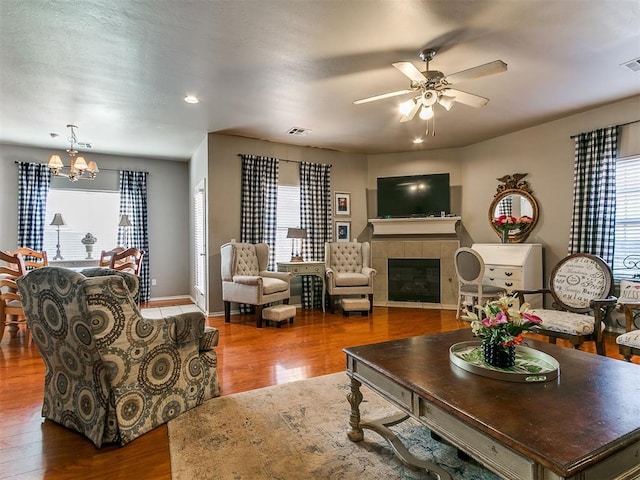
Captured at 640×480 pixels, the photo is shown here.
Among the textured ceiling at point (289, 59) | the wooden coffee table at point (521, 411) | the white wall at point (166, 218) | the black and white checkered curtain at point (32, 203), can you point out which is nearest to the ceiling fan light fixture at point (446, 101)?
the textured ceiling at point (289, 59)

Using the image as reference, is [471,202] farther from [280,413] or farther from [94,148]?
[94,148]

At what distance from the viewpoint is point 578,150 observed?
4352 mm

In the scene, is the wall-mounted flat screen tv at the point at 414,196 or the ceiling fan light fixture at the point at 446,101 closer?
the ceiling fan light fixture at the point at 446,101

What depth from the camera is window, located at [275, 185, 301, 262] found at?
5.81 metres

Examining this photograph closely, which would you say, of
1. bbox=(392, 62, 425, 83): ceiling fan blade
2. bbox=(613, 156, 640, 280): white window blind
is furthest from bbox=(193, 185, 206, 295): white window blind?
bbox=(613, 156, 640, 280): white window blind

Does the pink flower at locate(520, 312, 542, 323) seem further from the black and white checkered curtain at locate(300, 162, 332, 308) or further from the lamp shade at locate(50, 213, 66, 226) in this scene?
the lamp shade at locate(50, 213, 66, 226)

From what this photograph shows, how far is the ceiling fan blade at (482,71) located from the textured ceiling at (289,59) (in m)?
0.32

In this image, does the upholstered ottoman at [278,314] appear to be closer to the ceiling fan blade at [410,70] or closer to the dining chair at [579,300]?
the dining chair at [579,300]

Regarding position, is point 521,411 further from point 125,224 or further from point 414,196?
point 125,224

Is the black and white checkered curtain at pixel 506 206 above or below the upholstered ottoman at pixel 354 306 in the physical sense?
above

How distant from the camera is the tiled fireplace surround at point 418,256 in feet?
19.1

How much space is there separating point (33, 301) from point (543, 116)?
18.5ft

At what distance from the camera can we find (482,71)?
2.56 m

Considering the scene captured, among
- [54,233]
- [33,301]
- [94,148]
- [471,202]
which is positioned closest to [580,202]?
[471,202]
